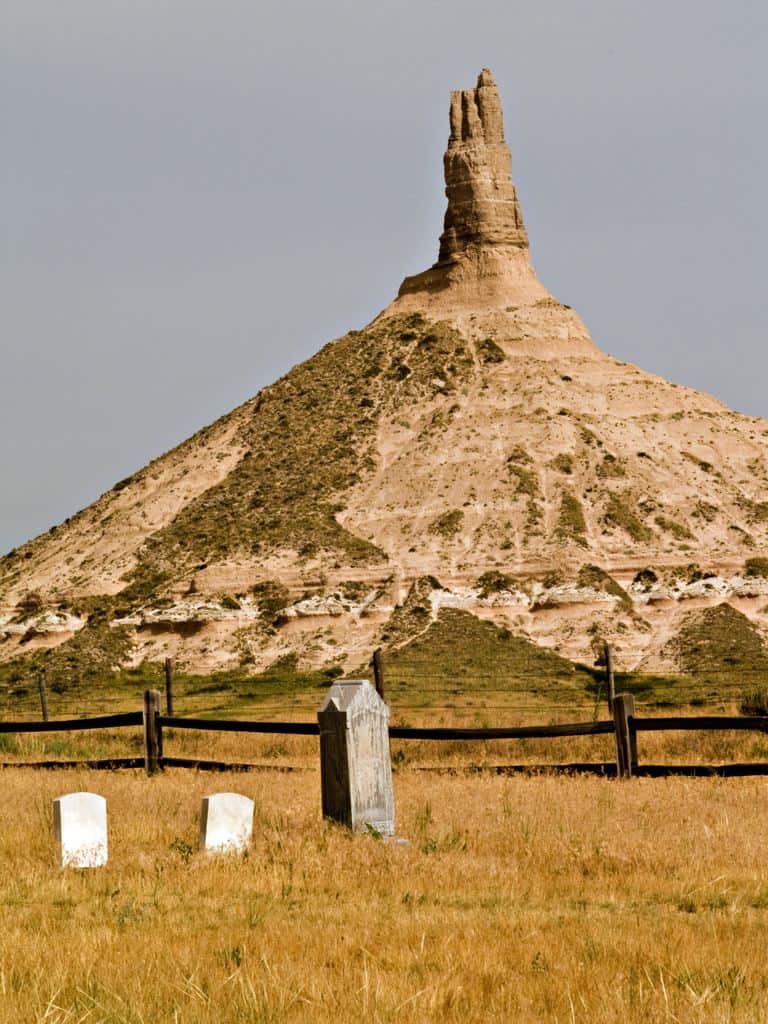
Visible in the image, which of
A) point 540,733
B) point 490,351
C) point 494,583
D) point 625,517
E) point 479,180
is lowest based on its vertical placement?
point 540,733

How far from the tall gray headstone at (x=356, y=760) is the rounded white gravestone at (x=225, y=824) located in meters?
1.00

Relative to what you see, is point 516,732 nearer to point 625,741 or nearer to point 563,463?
point 625,741

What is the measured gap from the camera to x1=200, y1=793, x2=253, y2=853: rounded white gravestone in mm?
11031

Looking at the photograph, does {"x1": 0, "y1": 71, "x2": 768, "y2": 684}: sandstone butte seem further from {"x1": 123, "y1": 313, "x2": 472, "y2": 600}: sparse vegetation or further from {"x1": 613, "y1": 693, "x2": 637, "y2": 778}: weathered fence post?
{"x1": 613, "y1": 693, "x2": 637, "y2": 778}: weathered fence post

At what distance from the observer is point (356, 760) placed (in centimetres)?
1218

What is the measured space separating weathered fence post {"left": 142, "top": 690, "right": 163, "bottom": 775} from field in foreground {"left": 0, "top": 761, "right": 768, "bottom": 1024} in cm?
462

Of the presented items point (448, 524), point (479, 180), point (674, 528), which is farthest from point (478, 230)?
point (674, 528)

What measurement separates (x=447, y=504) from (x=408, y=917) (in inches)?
2069

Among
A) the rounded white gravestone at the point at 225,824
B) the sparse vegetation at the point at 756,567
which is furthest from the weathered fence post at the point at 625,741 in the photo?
the sparse vegetation at the point at 756,567

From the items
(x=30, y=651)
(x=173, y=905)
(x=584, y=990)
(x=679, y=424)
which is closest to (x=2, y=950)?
(x=173, y=905)

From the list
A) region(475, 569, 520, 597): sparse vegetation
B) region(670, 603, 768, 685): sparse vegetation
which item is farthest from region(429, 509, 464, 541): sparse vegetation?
region(670, 603, 768, 685): sparse vegetation

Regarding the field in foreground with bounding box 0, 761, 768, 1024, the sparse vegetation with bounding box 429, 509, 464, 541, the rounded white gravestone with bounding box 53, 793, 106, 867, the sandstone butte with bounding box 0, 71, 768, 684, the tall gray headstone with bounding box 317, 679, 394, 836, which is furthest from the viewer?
the sparse vegetation with bounding box 429, 509, 464, 541

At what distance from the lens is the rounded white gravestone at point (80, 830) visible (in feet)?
35.2

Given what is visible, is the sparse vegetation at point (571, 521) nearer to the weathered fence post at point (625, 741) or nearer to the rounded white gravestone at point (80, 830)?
the weathered fence post at point (625, 741)
